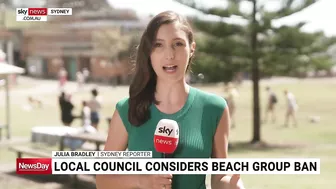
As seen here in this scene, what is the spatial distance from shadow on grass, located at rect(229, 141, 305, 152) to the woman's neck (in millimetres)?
8443

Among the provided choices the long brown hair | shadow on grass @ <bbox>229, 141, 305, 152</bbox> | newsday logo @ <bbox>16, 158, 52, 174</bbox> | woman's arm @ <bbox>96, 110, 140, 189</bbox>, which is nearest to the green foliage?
shadow on grass @ <bbox>229, 141, 305, 152</bbox>

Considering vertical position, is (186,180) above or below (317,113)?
Result: below

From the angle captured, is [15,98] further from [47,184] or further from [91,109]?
[47,184]

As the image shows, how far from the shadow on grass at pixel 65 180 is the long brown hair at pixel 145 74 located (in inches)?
181

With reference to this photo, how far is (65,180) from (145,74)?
5.13m

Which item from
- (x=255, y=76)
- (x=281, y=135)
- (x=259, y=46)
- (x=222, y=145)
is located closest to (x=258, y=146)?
(x=281, y=135)

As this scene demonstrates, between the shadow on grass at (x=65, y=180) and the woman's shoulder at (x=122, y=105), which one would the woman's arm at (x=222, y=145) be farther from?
the shadow on grass at (x=65, y=180)

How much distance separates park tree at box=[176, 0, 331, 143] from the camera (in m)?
12.6

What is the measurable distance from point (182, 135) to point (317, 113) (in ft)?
55.8

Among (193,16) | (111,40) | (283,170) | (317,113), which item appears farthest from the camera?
(111,40)

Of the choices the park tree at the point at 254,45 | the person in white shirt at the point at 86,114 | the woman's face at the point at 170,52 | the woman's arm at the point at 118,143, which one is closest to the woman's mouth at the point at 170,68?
the woman's face at the point at 170,52

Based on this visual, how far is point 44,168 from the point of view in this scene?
3.34 m

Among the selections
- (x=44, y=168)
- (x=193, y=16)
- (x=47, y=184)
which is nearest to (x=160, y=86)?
(x=44, y=168)

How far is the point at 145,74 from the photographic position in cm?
224
